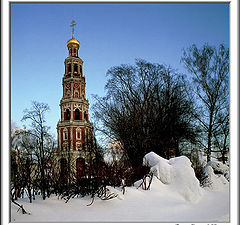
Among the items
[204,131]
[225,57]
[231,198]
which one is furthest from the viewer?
[204,131]

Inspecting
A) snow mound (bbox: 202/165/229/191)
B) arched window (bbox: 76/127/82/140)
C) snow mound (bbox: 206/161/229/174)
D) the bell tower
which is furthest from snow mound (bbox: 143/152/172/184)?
arched window (bbox: 76/127/82/140)

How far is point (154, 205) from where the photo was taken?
446 cm

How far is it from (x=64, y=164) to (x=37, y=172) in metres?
1.11

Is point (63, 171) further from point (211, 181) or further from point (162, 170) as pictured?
point (211, 181)

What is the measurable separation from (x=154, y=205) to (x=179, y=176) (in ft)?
5.49

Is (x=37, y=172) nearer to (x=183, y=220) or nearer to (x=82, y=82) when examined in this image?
(x=183, y=220)

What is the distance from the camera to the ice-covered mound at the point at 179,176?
18.2 feet

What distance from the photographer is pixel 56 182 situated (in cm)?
525

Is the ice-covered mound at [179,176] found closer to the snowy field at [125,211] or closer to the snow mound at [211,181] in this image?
the snowy field at [125,211]

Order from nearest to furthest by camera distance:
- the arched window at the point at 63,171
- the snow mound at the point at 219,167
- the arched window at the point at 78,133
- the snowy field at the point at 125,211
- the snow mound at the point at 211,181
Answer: the snowy field at the point at 125,211 → the arched window at the point at 63,171 → the snow mound at the point at 211,181 → the snow mound at the point at 219,167 → the arched window at the point at 78,133

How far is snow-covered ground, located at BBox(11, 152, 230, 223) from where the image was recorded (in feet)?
11.5

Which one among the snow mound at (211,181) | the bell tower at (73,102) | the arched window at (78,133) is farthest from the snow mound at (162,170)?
the arched window at (78,133)
